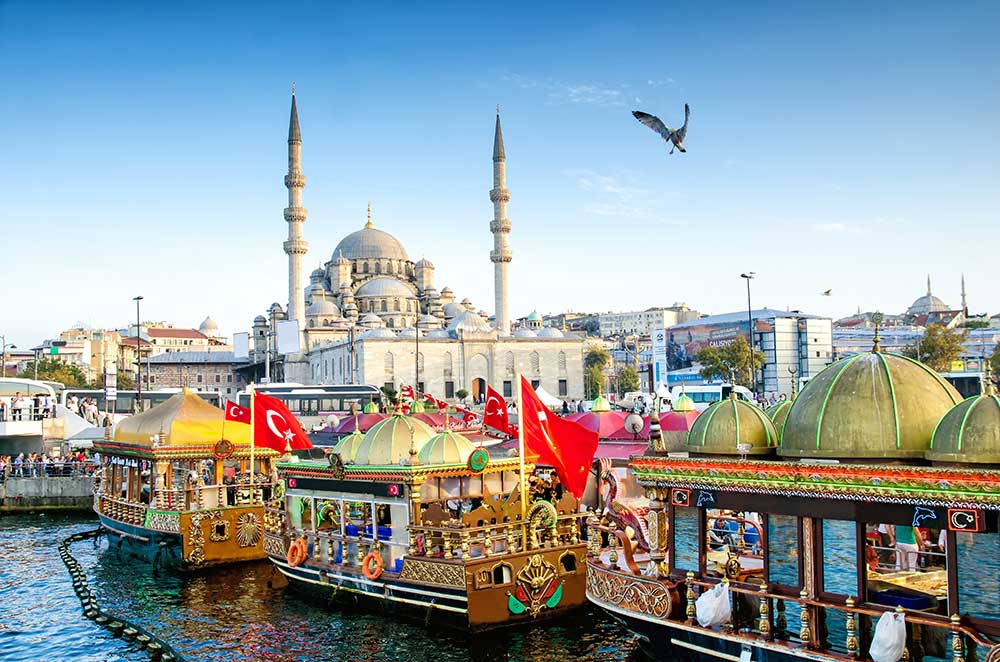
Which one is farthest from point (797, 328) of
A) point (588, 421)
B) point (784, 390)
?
point (588, 421)

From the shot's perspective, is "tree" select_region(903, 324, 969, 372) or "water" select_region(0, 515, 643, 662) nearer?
"water" select_region(0, 515, 643, 662)

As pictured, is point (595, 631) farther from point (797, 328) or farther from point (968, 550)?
point (797, 328)

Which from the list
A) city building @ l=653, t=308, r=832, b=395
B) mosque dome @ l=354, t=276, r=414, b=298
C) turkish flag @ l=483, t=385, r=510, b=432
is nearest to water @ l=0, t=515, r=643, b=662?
turkish flag @ l=483, t=385, r=510, b=432

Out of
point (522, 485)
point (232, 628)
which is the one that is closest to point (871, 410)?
point (522, 485)

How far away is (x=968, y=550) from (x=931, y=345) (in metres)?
52.3

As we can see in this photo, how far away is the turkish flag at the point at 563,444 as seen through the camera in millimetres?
11336

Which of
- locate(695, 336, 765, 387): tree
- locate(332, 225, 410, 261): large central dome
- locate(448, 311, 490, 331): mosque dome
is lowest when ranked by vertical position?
locate(695, 336, 765, 387): tree

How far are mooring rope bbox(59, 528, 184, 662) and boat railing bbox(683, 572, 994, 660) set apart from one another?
665 centimetres

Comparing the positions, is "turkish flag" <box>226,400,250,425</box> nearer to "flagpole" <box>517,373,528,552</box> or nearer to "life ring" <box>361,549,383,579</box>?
"life ring" <box>361,549,383,579</box>

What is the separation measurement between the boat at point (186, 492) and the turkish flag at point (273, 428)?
34 cm

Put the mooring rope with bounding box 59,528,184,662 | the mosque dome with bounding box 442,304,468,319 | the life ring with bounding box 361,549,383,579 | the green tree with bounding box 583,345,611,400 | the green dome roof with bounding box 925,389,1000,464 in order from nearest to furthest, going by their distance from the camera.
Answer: the green dome roof with bounding box 925,389,1000,464 < the mooring rope with bounding box 59,528,184,662 < the life ring with bounding box 361,549,383,579 < the green tree with bounding box 583,345,611,400 < the mosque dome with bounding box 442,304,468,319

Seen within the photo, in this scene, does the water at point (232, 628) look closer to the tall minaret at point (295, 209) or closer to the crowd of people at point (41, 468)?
the crowd of people at point (41, 468)

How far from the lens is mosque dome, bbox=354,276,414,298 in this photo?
75625 millimetres

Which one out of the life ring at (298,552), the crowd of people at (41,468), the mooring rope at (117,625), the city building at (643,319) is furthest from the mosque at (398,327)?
the city building at (643,319)
